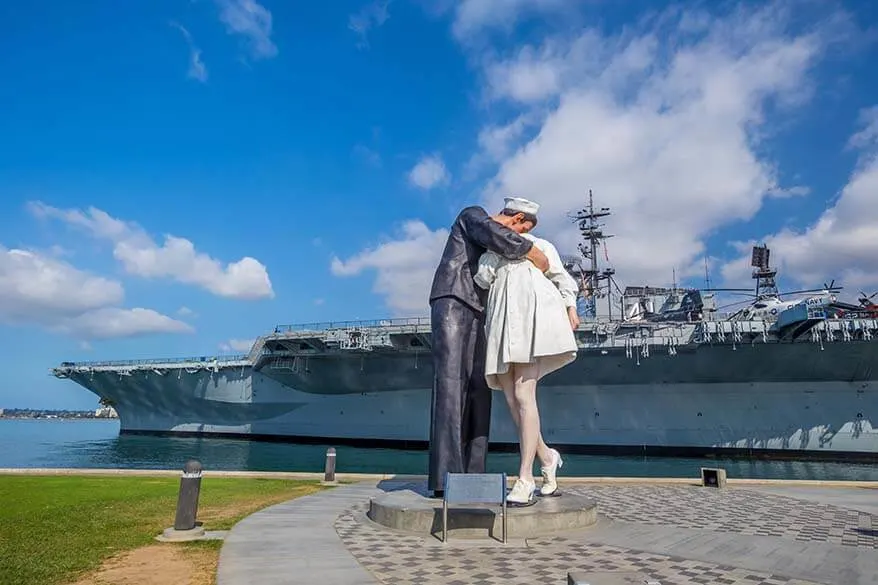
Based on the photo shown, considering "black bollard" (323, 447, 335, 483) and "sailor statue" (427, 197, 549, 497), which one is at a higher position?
"sailor statue" (427, 197, 549, 497)

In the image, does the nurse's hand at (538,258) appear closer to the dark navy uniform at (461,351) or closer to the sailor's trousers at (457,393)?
the dark navy uniform at (461,351)

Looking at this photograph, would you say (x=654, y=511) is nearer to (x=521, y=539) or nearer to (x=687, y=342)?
(x=521, y=539)

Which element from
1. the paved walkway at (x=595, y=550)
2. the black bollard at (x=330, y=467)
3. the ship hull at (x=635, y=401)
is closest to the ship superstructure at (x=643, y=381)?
the ship hull at (x=635, y=401)

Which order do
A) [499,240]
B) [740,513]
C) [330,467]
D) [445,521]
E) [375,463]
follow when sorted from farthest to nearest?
[375,463] → [330,467] → [740,513] → [499,240] → [445,521]

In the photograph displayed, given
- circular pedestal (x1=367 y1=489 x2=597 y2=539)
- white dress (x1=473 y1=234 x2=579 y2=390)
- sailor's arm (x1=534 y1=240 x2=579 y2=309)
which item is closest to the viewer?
circular pedestal (x1=367 y1=489 x2=597 y2=539)

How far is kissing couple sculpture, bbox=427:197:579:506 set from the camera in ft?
23.6

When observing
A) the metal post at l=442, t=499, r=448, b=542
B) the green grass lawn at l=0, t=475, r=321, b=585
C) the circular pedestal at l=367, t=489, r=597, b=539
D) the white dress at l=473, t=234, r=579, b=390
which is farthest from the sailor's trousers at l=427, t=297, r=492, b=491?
the green grass lawn at l=0, t=475, r=321, b=585

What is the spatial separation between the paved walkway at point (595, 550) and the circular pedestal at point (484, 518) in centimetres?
18

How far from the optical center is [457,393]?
777 centimetres

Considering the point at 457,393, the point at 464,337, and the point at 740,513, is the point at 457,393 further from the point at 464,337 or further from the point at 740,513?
the point at 740,513

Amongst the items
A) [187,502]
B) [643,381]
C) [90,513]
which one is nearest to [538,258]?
[187,502]

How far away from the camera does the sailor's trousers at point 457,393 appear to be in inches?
302

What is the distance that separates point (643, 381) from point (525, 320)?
2790 cm

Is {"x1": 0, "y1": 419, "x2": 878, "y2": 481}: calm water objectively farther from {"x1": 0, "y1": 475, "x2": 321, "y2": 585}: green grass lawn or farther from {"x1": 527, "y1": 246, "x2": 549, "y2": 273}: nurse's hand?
{"x1": 527, "y1": 246, "x2": 549, "y2": 273}: nurse's hand
